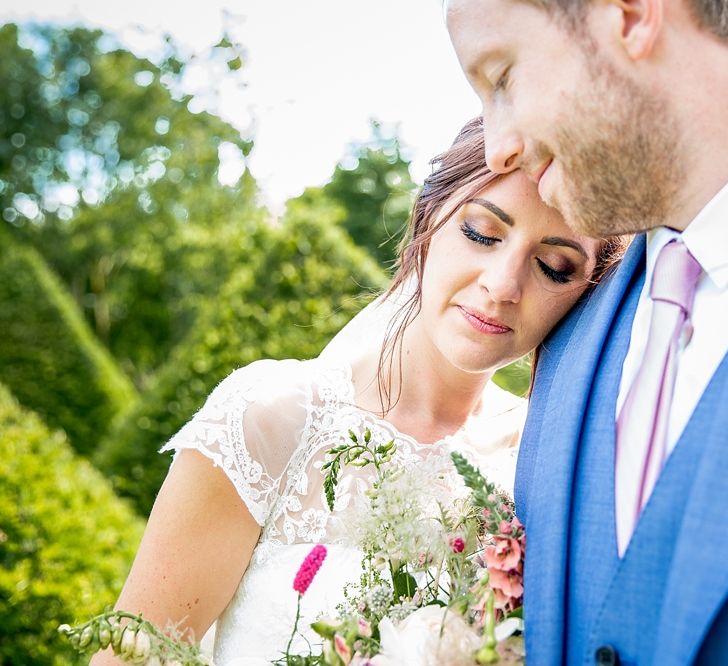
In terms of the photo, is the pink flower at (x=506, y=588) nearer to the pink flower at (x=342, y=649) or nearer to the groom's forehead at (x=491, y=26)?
the pink flower at (x=342, y=649)

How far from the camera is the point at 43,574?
5223 mm

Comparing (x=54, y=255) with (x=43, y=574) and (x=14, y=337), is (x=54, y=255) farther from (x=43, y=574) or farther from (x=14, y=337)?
(x=43, y=574)

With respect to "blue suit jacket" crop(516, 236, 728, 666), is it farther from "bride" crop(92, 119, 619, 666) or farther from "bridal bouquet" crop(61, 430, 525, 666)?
"bride" crop(92, 119, 619, 666)

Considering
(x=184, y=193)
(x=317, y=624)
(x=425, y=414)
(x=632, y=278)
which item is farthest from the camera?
(x=184, y=193)

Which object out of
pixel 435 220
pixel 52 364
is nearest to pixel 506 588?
pixel 435 220

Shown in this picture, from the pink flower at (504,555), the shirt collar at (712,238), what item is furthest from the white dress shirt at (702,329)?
Result: the pink flower at (504,555)

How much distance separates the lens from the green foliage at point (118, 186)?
1076 inches

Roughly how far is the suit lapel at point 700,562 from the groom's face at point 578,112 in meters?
0.53

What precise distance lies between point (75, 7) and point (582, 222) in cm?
4010

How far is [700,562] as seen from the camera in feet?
4.57

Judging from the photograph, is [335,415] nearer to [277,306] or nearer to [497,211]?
[497,211]

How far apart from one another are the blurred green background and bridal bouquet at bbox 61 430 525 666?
1.74 meters

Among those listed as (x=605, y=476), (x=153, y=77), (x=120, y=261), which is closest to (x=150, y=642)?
(x=605, y=476)

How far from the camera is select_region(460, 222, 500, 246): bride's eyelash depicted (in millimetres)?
2393
